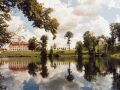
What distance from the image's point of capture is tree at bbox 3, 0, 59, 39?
23241 mm

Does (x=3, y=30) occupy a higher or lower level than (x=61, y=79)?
higher

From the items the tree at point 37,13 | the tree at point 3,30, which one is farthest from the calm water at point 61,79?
the tree at point 37,13

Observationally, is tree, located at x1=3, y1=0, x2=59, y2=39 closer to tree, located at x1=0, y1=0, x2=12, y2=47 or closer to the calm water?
tree, located at x1=0, y1=0, x2=12, y2=47

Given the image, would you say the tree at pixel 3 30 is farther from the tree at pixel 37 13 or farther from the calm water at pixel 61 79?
the calm water at pixel 61 79

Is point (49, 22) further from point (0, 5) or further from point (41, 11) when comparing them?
point (0, 5)

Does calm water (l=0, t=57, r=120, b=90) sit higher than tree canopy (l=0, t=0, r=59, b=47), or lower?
lower

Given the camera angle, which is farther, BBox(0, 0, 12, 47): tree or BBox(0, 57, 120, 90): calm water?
BBox(0, 57, 120, 90): calm water

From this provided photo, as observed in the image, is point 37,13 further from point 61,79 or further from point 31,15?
point 61,79

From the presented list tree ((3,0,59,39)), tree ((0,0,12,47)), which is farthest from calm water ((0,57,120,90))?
tree ((3,0,59,39))

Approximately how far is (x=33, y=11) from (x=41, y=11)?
750 millimetres

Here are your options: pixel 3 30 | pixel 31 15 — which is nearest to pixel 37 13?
pixel 31 15

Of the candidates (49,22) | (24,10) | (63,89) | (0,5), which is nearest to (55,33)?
(49,22)

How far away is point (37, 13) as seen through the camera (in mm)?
23703

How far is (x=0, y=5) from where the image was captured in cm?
2312
